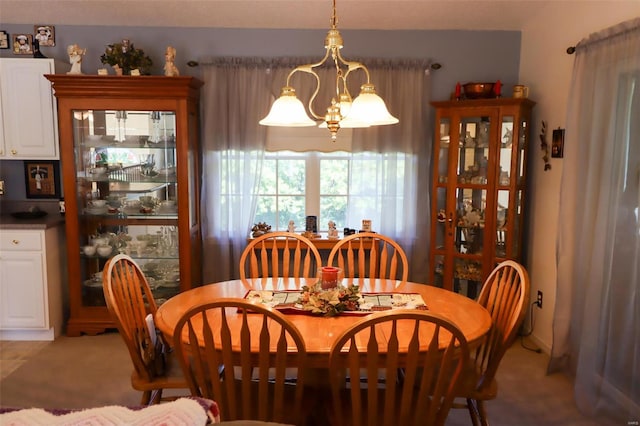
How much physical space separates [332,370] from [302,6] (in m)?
2.56

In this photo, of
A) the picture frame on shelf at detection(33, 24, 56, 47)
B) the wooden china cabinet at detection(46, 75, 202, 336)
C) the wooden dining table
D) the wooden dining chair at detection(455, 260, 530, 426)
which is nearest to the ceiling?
the picture frame on shelf at detection(33, 24, 56, 47)

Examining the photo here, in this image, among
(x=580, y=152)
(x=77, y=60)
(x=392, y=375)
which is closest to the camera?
(x=392, y=375)

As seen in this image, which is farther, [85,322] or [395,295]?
[85,322]

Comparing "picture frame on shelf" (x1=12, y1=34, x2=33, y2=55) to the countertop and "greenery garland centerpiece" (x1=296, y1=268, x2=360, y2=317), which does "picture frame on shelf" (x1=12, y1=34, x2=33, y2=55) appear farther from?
"greenery garland centerpiece" (x1=296, y1=268, x2=360, y2=317)

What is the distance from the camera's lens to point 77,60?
3424 mm

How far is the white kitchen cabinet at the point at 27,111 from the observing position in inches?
135

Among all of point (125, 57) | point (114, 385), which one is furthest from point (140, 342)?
point (125, 57)

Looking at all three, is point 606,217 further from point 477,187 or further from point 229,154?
point 229,154

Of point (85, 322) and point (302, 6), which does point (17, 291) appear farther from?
point (302, 6)

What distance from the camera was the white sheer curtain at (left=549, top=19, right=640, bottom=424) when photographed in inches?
91.9

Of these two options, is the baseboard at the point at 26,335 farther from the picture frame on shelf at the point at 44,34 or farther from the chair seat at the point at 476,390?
the chair seat at the point at 476,390

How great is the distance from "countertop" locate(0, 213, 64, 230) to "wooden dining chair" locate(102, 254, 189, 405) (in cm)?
156

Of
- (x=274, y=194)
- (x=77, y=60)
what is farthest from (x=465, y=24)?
(x=77, y=60)

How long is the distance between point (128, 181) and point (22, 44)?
4.48ft
